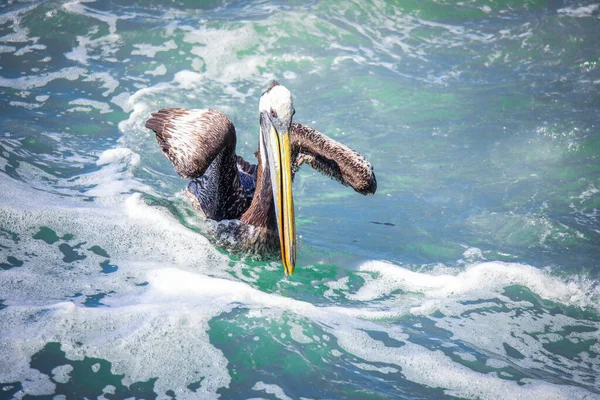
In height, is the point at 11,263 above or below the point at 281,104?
below

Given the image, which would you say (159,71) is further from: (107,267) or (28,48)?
(107,267)

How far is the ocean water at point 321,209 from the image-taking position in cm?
382

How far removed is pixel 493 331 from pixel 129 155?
4.98m

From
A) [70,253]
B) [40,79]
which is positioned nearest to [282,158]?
[70,253]

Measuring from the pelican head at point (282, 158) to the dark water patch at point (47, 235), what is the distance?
6.46 ft

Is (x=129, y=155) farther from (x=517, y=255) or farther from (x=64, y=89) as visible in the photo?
(x=517, y=255)

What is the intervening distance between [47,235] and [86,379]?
6.85 feet

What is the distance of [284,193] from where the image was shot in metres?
4.81

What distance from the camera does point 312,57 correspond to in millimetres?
10117

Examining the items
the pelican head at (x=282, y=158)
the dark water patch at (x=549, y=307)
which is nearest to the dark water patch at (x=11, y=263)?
the pelican head at (x=282, y=158)

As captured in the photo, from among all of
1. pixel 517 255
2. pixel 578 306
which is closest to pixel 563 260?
pixel 517 255

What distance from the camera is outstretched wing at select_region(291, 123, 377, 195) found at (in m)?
5.87

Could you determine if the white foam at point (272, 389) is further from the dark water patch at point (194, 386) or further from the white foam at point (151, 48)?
the white foam at point (151, 48)


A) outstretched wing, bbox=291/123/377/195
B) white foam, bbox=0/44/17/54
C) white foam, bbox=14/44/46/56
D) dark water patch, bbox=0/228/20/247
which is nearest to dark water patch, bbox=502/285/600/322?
outstretched wing, bbox=291/123/377/195
